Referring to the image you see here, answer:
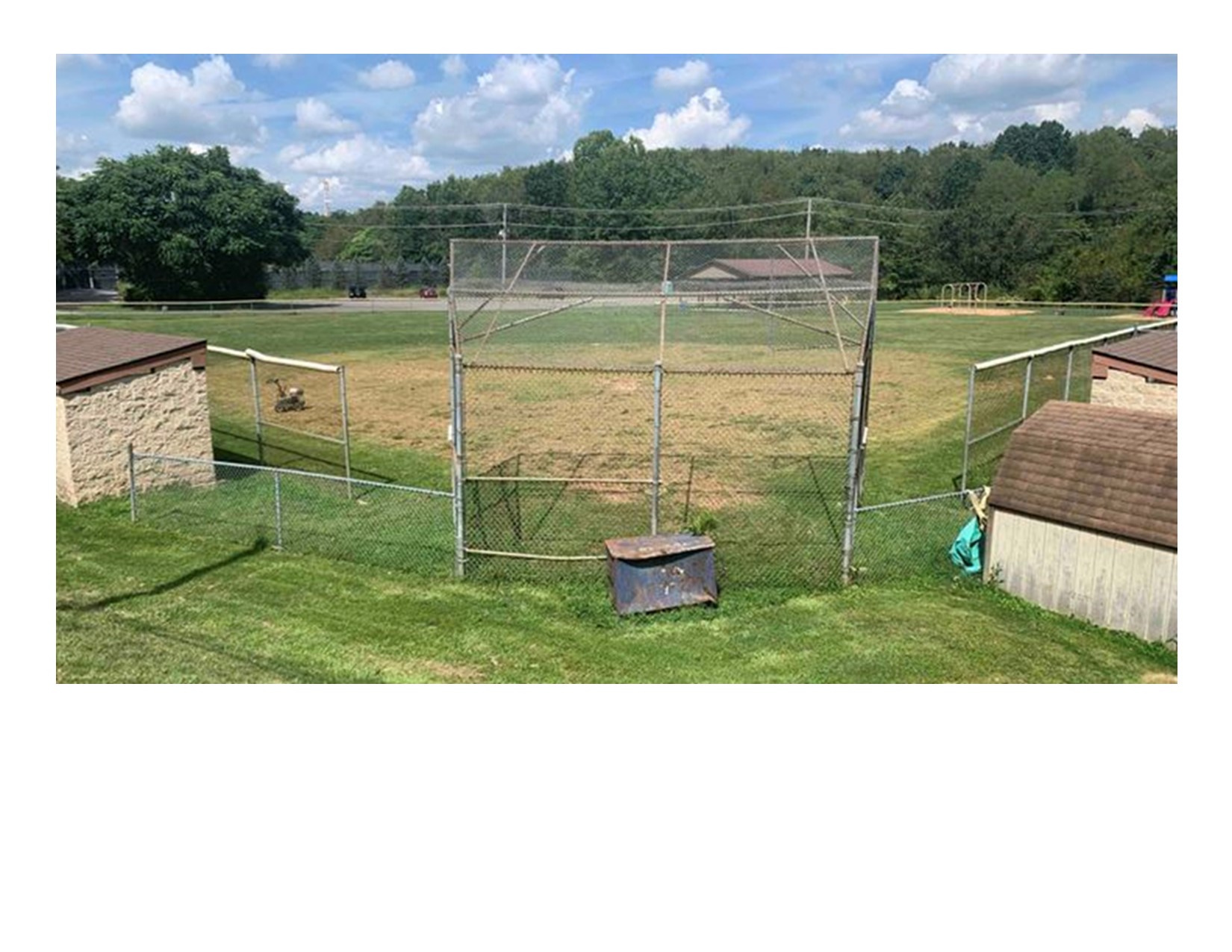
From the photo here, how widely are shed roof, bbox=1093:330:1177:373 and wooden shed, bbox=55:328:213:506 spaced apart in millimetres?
13254

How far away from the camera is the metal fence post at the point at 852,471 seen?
9.88 m

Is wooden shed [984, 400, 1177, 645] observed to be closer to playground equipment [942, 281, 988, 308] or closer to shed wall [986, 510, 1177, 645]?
shed wall [986, 510, 1177, 645]

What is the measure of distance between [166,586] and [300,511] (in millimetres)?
2942

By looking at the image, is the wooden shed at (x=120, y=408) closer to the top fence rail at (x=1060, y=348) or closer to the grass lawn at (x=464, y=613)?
the grass lawn at (x=464, y=613)

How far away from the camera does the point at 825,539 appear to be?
1153 cm

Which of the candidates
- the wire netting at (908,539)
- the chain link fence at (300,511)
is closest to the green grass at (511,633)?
the wire netting at (908,539)

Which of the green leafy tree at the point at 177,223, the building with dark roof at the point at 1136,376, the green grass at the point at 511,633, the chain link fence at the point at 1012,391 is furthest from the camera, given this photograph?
the green leafy tree at the point at 177,223

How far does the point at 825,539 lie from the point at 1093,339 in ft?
→ 30.9

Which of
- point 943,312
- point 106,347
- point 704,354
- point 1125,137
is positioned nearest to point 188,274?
point 704,354

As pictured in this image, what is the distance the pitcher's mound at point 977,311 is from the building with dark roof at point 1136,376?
38000mm

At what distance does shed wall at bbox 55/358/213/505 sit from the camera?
12.9 meters

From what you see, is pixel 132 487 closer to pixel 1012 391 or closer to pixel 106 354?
pixel 106 354

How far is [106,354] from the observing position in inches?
542

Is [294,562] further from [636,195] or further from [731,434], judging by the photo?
[636,195]
